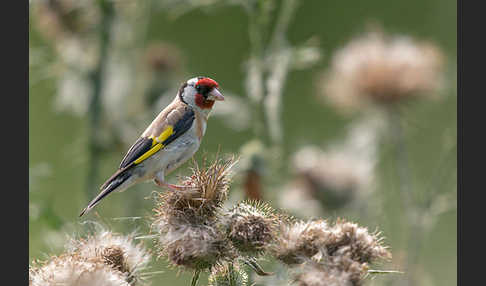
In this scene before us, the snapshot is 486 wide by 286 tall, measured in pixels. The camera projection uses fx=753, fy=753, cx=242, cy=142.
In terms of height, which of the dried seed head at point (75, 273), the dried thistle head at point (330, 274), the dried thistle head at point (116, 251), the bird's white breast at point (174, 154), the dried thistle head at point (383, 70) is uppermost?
the dried thistle head at point (383, 70)

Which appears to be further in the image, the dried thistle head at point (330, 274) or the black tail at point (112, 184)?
the black tail at point (112, 184)

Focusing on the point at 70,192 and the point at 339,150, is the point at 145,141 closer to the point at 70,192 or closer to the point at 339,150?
the point at 339,150

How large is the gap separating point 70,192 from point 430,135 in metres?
4.82

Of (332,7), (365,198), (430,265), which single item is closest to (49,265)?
(365,198)

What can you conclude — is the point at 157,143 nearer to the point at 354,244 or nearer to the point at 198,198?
the point at 198,198

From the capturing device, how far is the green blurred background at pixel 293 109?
21.2 feet

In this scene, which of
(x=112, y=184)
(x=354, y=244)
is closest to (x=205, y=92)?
(x=112, y=184)

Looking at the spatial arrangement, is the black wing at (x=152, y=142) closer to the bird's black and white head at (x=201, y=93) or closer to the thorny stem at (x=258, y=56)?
the bird's black and white head at (x=201, y=93)

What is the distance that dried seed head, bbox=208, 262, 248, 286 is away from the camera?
3131 millimetres

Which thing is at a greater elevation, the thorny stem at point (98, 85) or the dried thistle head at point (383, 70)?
the dried thistle head at point (383, 70)

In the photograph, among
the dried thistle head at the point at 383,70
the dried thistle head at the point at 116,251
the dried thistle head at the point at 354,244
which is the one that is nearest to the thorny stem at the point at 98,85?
the dried thistle head at the point at 383,70

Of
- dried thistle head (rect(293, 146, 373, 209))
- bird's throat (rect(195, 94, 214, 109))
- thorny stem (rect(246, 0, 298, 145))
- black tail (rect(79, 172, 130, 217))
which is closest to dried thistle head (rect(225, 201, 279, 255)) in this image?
black tail (rect(79, 172, 130, 217))

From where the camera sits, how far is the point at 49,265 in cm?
307

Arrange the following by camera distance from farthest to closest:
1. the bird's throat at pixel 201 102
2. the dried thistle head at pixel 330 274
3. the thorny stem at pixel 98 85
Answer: the thorny stem at pixel 98 85 < the bird's throat at pixel 201 102 < the dried thistle head at pixel 330 274
